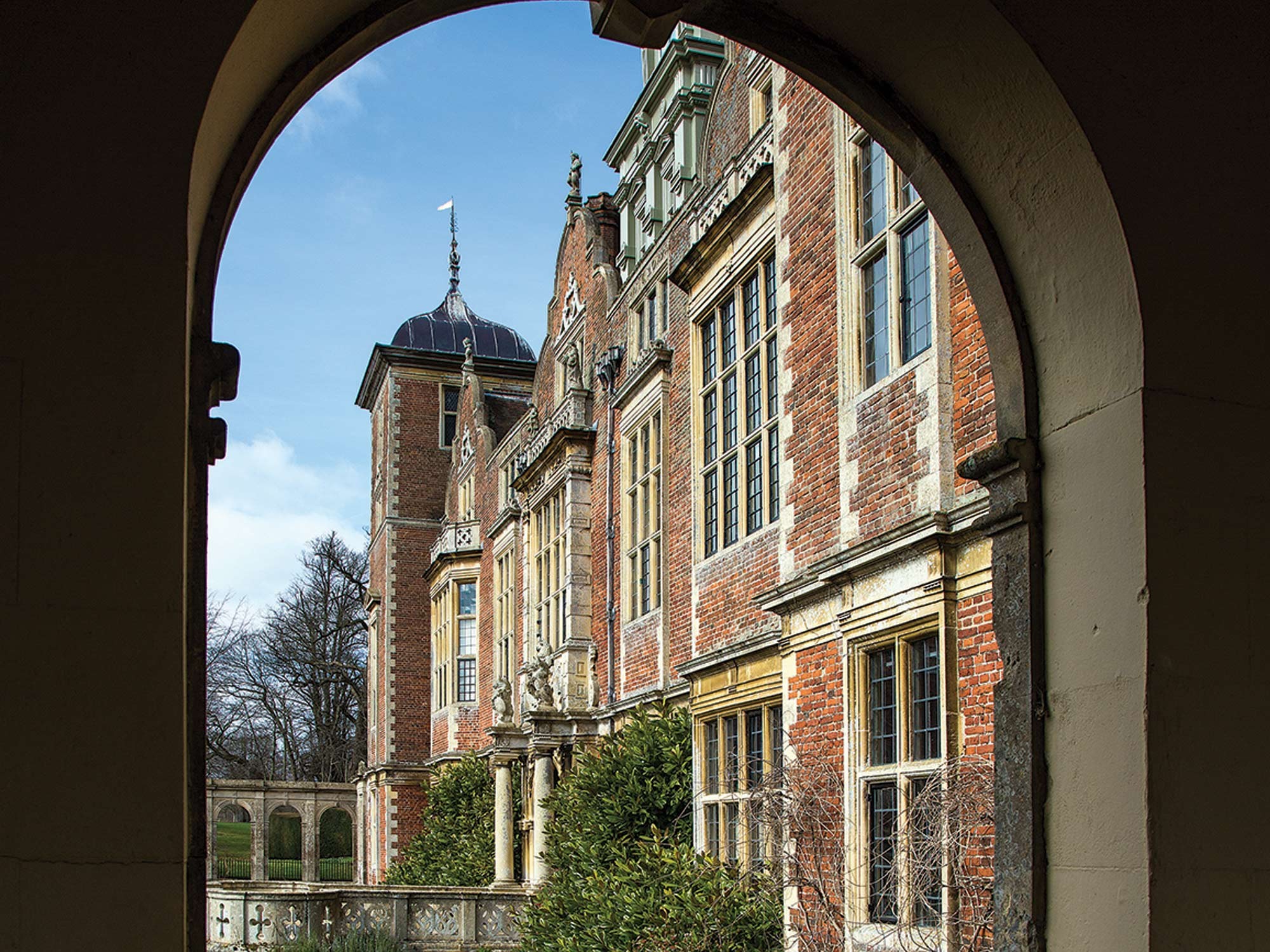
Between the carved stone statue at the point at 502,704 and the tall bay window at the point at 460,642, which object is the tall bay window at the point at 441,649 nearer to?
the tall bay window at the point at 460,642

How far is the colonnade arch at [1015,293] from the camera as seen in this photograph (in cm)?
369

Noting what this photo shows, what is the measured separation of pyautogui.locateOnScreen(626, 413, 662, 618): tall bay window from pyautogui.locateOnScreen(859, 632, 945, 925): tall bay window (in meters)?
7.45

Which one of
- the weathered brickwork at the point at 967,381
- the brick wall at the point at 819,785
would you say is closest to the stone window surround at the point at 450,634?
the brick wall at the point at 819,785

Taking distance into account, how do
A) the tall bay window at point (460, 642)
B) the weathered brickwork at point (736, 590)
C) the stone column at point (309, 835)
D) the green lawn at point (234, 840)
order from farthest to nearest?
1. the green lawn at point (234, 840)
2. the stone column at point (309, 835)
3. the tall bay window at point (460, 642)
4. the weathered brickwork at point (736, 590)

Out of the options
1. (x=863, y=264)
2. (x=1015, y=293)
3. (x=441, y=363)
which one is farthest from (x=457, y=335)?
(x=1015, y=293)

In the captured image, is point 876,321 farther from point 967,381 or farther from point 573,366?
point 573,366

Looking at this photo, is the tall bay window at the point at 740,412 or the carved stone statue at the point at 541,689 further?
the carved stone statue at the point at 541,689

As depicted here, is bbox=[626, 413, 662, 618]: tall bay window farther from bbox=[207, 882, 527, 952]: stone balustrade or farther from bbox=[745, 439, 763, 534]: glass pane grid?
bbox=[207, 882, 527, 952]: stone balustrade

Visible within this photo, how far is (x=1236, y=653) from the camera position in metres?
3.80

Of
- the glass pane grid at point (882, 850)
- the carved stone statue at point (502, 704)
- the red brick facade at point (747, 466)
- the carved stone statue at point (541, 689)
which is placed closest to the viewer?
the red brick facade at point (747, 466)

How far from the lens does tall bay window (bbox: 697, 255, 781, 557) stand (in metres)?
12.6

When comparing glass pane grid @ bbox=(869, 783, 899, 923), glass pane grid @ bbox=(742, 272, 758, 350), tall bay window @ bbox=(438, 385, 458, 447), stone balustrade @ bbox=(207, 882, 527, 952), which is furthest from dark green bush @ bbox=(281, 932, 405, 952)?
tall bay window @ bbox=(438, 385, 458, 447)

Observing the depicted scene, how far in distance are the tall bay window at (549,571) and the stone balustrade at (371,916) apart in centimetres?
371

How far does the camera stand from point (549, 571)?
900 inches
